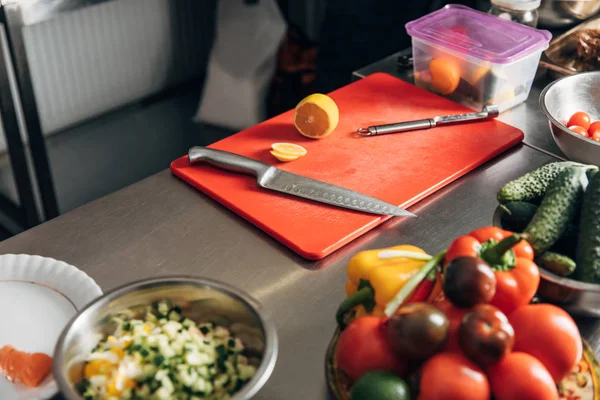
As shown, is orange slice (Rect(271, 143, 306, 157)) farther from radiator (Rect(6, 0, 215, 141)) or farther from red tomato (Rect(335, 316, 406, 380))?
radiator (Rect(6, 0, 215, 141))

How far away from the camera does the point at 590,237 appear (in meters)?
0.77

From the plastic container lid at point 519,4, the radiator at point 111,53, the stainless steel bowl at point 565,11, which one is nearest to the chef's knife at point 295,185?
the plastic container lid at point 519,4

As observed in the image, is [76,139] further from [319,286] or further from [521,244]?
[521,244]

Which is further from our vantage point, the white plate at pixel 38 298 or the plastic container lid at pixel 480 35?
the plastic container lid at pixel 480 35

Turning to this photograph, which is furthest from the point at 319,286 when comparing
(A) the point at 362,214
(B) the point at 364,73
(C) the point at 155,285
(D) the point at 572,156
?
(B) the point at 364,73

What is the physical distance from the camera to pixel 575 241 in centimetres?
81

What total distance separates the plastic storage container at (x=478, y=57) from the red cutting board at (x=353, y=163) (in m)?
0.04

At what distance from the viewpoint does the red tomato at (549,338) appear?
0.62 metres

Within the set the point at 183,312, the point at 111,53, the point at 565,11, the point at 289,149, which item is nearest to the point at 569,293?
the point at 183,312

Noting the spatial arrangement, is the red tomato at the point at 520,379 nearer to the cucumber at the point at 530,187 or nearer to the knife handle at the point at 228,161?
the cucumber at the point at 530,187

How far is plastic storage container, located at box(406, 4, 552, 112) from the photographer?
1.28 m

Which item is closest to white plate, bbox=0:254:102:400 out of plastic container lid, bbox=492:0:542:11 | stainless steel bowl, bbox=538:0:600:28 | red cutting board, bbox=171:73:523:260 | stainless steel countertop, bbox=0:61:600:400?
stainless steel countertop, bbox=0:61:600:400

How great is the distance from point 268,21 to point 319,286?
6.22 feet

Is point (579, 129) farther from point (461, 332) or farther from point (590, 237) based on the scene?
point (461, 332)
